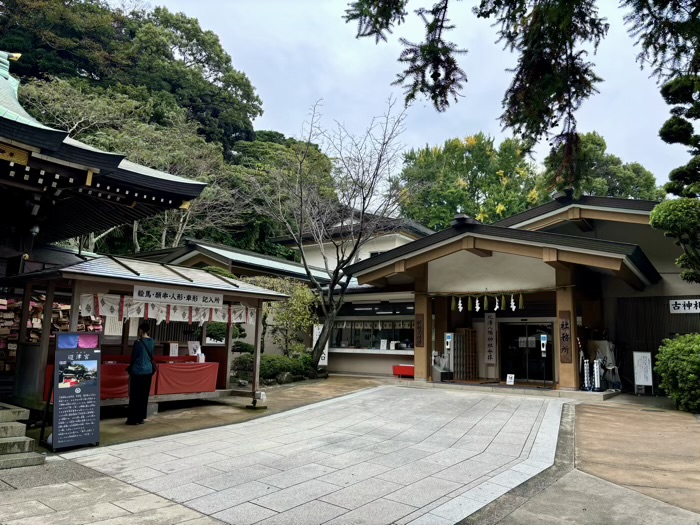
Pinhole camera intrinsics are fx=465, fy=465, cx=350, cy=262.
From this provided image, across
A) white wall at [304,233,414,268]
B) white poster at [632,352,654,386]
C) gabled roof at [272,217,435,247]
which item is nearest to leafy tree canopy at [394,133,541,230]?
gabled roof at [272,217,435,247]

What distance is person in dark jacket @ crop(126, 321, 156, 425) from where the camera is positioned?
798 centimetres

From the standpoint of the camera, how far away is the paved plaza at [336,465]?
173 inches

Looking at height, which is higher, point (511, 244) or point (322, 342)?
point (511, 244)

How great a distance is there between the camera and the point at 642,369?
42.2ft

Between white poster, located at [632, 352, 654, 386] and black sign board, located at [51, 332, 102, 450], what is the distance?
1319cm

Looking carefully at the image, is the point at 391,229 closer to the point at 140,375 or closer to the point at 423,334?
the point at 423,334

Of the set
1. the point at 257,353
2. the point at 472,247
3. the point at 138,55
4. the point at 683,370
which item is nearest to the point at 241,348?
the point at 257,353

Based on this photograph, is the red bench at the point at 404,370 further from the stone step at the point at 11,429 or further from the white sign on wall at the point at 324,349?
the stone step at the point at 11,429

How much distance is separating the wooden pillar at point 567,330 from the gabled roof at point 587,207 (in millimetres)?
2366

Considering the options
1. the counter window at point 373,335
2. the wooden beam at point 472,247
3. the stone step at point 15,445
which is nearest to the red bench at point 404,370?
the counter window at point 373,335

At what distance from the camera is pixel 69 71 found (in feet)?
86.2

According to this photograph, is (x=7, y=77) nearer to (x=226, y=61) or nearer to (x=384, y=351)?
(x=384, y=351)

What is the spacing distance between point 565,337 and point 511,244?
9.47 ft

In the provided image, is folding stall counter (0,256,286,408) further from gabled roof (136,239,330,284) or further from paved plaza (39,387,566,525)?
gabled roof (136,239,330,284)
